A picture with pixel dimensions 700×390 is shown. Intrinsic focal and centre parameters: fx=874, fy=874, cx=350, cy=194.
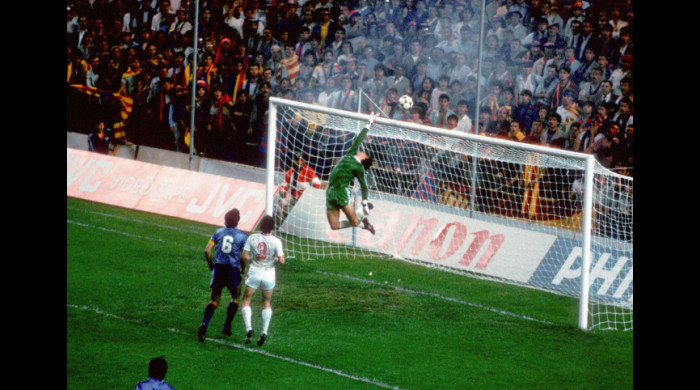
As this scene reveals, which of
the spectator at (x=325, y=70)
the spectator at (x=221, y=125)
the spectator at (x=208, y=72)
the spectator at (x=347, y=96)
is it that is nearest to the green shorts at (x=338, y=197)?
the spectator at (x=347, y=96)

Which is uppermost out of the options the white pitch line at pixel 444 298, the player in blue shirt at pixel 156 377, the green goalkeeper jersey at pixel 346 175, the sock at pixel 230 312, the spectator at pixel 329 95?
the spectator at pixel 329 95

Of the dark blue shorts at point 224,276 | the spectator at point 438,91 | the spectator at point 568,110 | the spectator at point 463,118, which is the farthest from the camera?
the spectator at point 438,91

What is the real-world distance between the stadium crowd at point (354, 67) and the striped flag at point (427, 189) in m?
0.91

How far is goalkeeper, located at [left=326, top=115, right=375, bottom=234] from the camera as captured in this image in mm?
11672

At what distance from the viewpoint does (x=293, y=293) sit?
11789 millimetres

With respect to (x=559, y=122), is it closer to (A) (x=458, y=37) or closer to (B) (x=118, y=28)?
(A) (x=458, y=37)

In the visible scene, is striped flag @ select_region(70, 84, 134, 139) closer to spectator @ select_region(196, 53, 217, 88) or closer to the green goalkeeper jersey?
spectator @ select_region(196, 53, 217, 88)

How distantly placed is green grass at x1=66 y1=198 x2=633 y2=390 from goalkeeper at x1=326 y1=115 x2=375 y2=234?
95 cm

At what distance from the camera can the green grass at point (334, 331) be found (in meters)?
8.66

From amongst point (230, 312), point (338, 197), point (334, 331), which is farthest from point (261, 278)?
point (338, 197)

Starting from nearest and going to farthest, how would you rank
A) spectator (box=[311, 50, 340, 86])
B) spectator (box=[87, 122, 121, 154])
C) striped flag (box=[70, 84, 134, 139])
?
spectator (box=[311, 50, 340, 86]), striped flag (box=[70, 84, 134, 139]), spectator (box=[87, 122, 121, 154])

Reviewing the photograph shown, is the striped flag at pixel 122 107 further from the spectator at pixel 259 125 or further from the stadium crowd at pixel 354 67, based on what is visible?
the spectator at pixel 259 125

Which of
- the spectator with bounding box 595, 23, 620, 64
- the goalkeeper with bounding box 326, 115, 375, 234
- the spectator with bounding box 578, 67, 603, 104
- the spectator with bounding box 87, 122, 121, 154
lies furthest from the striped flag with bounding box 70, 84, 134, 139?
the spectator with bounding box 595, 23, 620, 64

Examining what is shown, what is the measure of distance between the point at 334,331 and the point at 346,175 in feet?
8.18
